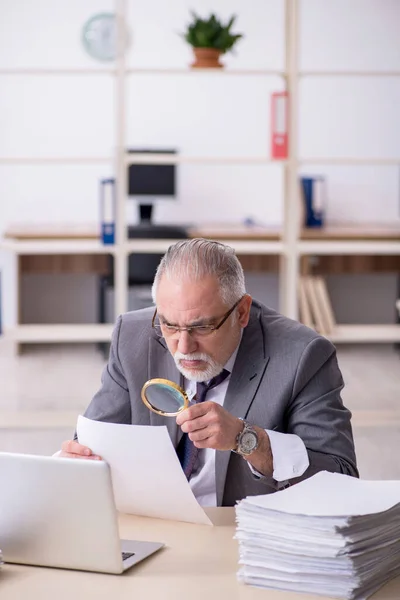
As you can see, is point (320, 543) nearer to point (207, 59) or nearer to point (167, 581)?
point (167, 581)

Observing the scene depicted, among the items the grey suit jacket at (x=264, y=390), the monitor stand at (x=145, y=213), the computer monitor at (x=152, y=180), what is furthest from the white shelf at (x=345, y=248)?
the grey suit jacket at (x=264, y=390)

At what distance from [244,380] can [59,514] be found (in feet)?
2.32

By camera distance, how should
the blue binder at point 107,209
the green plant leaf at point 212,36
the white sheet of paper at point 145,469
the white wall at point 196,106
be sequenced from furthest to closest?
the white wall at point 196,106 → the green plant leaf at point 212,36 → the blue binder at point 107,209 → the white sheet of paper at point 145,469

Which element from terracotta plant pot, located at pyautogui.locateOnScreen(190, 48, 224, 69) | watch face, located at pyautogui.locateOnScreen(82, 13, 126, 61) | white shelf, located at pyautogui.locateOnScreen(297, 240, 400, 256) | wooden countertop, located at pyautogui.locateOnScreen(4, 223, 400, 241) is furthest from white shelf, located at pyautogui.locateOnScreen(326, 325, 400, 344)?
watch face, located at pyautogui.locateOnScreen(82, 13, 126, 61)

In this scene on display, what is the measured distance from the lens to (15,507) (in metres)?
1.55

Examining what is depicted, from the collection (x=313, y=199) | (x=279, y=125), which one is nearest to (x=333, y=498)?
(x=279, y=125)

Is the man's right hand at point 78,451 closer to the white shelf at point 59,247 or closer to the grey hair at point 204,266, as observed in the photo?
the grey hair at point 204,266

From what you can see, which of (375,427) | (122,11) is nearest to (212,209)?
(122,11)

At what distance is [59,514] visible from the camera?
152 centimetres

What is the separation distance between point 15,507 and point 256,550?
1.29 feet

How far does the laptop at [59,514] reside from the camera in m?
1.49

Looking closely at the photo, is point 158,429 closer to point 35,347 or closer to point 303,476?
point 303,476

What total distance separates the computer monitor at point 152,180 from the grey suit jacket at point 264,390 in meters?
A: 4.94

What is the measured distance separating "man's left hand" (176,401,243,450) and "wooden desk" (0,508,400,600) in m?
0.19
